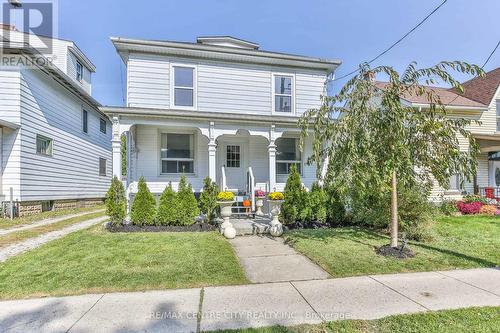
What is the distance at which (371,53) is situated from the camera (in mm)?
11812

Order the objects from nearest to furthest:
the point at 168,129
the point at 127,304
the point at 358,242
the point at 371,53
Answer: the point at 127,304 < the point at 358,242 < the point at 168,129 < the point at 371,53

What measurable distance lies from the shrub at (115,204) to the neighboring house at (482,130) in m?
12.7

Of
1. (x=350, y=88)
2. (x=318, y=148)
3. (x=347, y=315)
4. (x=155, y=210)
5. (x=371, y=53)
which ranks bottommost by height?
(x=347, y=315)

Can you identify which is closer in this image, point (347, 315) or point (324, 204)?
point (347, 315)

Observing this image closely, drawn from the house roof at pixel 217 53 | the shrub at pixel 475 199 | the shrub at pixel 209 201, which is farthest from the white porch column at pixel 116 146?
the shrub at pixel 475 199

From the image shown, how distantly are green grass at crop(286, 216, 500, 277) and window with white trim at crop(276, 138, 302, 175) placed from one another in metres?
4.31

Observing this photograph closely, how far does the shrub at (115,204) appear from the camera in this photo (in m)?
7.81

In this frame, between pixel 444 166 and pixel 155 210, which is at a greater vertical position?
pixel 444 166

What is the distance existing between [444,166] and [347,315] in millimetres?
4058

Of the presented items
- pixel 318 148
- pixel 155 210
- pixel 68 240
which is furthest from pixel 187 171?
pixel 318 148

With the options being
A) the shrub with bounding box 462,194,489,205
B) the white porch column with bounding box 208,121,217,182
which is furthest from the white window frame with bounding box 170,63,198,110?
the shrub with bounding box 462,194,489,205

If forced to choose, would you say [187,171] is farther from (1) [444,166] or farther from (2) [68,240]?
(1) [444,166]

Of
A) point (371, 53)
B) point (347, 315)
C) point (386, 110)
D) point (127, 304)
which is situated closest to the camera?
point (347, 315)

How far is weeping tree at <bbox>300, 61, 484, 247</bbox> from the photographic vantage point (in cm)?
517
